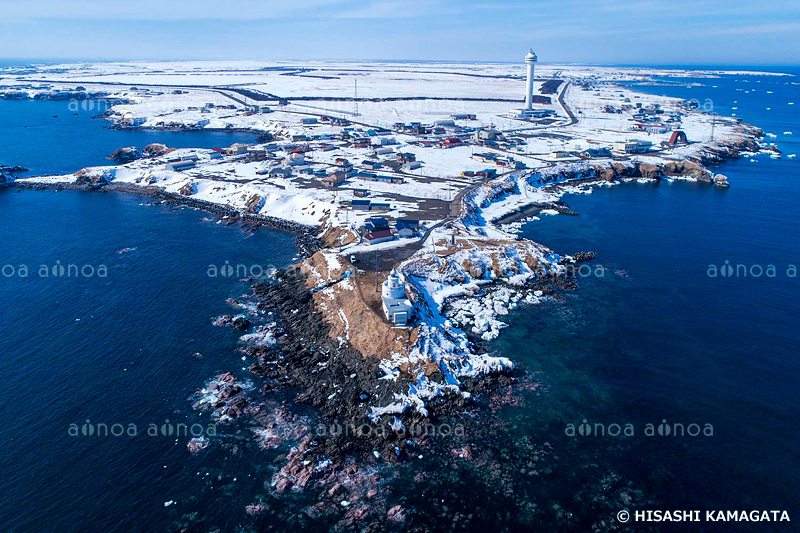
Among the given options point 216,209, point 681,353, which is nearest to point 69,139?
point 216,209

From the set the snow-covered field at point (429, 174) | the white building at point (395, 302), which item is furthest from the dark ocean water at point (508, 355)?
the white building at point (395, 302)

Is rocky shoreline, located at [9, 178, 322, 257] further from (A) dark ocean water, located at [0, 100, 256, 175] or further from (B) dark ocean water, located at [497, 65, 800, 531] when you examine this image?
(B) dark ocean water, located at [497, 65, 800, 531]

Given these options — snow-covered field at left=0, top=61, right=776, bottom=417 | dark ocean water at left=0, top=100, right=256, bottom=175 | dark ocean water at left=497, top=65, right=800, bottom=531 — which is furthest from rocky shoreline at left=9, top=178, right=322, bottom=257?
dark ocean water at left=497, top=65, right=800, bottom=531

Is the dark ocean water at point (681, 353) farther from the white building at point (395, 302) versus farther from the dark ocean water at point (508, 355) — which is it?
the white building at point (395, 302)

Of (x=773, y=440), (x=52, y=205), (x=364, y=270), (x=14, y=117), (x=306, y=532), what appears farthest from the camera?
(x=14, y=117)

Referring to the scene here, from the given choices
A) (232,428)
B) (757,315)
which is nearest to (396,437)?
(232,428)

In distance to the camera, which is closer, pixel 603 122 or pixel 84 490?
pixel 84 490

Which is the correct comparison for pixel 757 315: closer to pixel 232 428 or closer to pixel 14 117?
pixel 232 428
